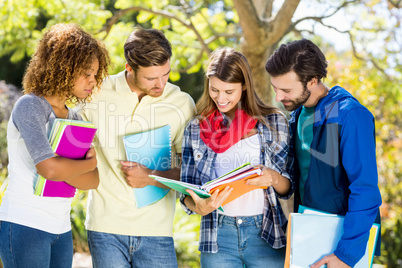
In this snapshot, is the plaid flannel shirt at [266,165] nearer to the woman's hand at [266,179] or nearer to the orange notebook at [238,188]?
the woman's hand at [266,179]

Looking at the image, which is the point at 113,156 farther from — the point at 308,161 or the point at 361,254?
the point at 361,254

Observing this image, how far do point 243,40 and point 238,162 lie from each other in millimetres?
2360

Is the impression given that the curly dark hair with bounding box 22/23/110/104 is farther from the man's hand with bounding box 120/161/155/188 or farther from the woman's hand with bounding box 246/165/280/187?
the woman's hand with bounding box 246/165/280/187

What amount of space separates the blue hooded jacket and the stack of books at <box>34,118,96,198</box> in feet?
3.91

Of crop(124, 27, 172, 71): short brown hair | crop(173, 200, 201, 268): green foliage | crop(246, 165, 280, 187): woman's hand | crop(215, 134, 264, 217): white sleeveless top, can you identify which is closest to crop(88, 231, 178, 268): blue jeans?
crop(215, 134, 264, 217): white sleeveless top

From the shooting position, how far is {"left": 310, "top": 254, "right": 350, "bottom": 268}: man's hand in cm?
209

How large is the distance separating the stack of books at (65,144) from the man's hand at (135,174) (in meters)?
0.30

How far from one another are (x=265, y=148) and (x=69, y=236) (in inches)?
45.7

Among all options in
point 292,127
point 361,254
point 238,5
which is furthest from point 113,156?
point 238,5

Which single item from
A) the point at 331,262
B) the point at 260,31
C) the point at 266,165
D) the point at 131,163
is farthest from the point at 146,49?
the point at 260,31

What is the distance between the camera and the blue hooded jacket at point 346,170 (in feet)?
6.75

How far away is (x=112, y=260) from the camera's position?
2.47 meters

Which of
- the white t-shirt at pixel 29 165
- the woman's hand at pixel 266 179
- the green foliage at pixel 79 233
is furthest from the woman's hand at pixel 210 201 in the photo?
the green foliage at pixel 79 233

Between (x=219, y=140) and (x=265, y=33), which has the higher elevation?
(x=265, y=33)
